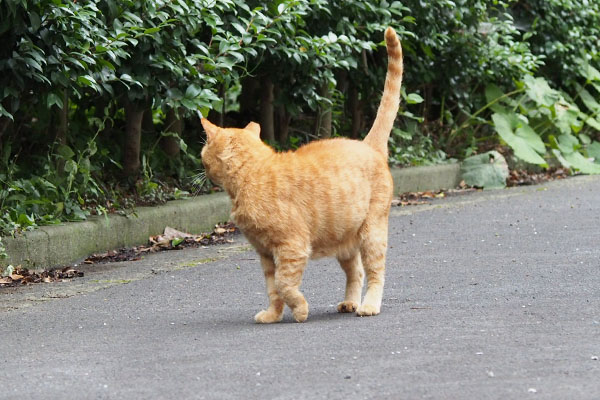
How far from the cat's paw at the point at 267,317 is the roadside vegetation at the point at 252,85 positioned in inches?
87.1

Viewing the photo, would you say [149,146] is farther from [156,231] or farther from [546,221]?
[546,221]

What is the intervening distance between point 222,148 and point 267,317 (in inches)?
34.4

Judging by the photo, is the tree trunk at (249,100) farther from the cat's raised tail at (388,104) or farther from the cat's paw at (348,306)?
the cat's paw at (348,306)

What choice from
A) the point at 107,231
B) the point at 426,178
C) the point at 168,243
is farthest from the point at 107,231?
the point at 426,178

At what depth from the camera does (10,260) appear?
6531 millimetres

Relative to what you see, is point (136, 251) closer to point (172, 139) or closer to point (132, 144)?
point (132, 144)

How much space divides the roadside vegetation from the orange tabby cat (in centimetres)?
171

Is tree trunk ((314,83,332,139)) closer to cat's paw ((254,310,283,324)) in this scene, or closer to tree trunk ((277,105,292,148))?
tree trunk ((277,105,292,148))

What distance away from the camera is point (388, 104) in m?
5.82

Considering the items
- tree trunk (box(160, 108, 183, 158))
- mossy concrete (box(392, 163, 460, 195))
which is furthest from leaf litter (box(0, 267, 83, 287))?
mossy concrete (box(392, 163, 460, 195))

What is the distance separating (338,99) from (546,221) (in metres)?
3.67

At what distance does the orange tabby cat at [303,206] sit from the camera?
502 cm

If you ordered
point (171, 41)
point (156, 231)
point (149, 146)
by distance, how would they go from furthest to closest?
point (149, 146) < point (156, 231) < point (171, 41)

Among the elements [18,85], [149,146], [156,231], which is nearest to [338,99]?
[149,146]
